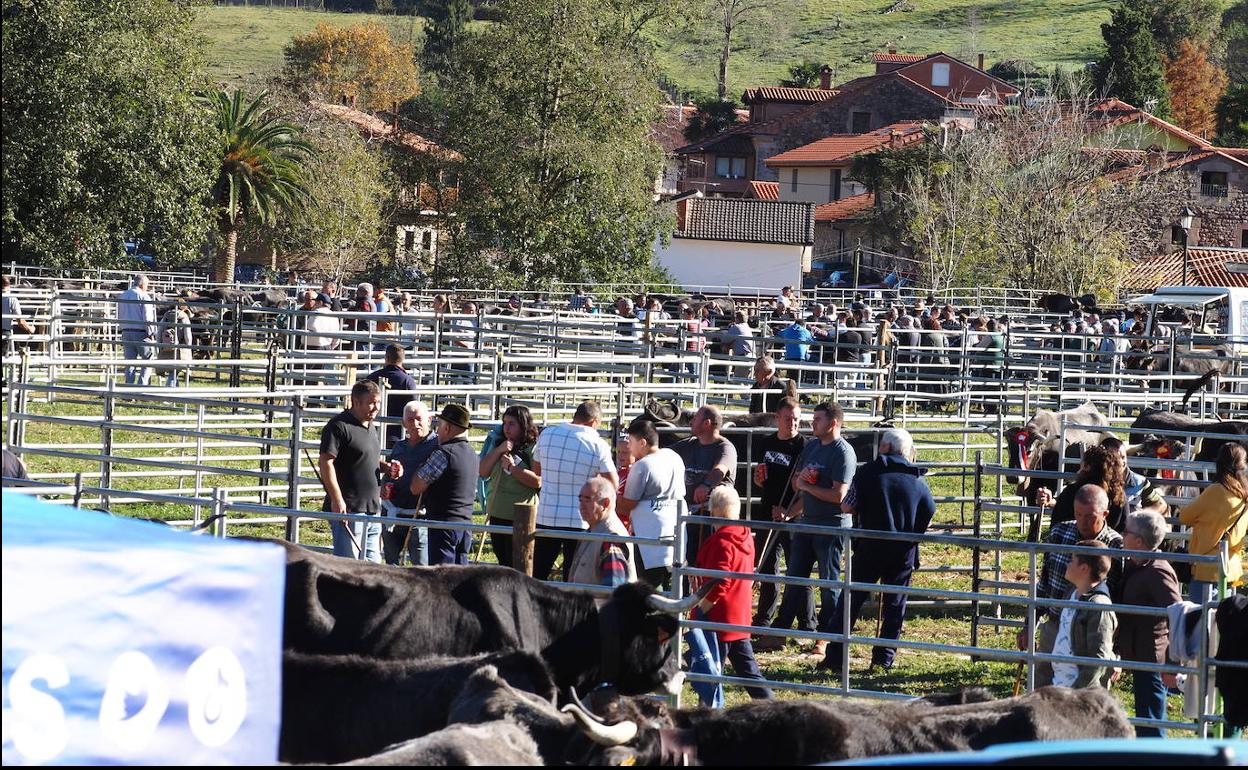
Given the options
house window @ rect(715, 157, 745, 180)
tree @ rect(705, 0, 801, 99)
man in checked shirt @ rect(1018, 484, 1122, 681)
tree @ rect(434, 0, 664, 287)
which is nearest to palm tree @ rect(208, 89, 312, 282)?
tree @ rect(434, 0, 664, 287)

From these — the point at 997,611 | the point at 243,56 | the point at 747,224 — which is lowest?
the point at 997,611

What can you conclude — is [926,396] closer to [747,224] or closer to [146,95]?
[146,95]

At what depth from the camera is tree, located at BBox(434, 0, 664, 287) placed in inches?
1635

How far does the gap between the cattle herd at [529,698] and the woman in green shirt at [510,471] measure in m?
2.51

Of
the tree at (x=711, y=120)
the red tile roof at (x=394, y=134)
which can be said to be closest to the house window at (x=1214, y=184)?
the red tile roof at (x=394, y=134)

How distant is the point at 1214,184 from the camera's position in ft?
208

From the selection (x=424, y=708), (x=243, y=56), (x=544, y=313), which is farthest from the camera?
(x=243, y=56)

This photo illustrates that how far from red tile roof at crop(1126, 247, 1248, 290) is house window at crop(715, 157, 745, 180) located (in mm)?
35330

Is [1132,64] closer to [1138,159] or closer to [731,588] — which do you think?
[1138,159]

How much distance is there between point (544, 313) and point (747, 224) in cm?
3784

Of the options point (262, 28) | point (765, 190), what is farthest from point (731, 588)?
point (262, 28)

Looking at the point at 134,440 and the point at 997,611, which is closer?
the point at 997,611

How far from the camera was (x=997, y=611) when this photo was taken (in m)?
11.0

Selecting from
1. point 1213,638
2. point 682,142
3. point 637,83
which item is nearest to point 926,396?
point 1213,638
